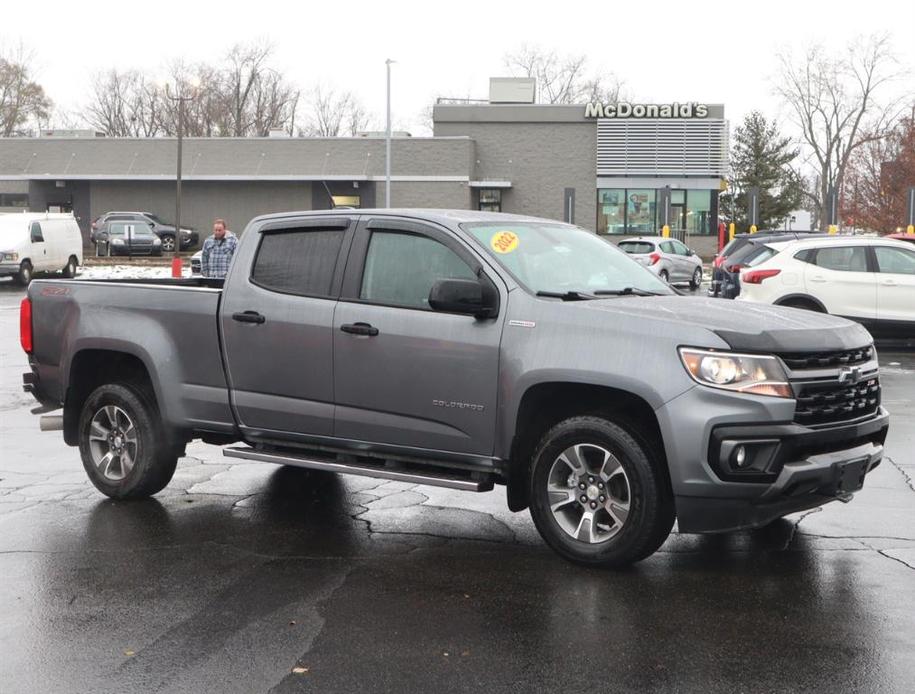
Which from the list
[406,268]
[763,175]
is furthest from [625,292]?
[763,175]

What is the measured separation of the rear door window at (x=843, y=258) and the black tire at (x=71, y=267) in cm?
2482

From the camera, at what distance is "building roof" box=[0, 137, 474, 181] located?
53.2 meters

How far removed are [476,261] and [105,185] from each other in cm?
5379

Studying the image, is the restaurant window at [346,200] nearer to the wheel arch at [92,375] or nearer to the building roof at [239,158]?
the building roof at [239,158]

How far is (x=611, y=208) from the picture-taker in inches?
2151

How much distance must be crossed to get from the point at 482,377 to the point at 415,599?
1.27 m

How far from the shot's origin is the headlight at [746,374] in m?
5.40

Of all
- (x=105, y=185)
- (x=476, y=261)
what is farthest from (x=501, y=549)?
(x=105, y=185)

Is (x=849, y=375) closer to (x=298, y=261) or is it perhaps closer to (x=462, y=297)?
(x=462, y=297)

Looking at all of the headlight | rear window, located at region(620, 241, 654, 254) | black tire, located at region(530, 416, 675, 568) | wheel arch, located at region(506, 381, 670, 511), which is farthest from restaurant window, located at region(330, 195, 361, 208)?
the headlight

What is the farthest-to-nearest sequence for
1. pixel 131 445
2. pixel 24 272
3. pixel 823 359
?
pixel 24 272
pixel 131 445
pixel 823 359

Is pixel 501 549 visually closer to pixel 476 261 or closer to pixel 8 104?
pixel 476 261

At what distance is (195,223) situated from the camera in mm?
55656

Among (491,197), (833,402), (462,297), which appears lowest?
(833,402)
